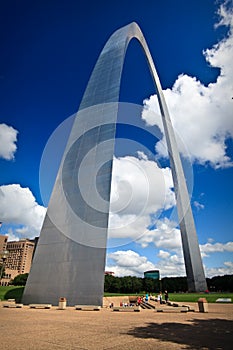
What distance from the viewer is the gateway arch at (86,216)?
1549 centimetres

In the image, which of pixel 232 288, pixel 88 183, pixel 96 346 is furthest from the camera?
pixel 232 288

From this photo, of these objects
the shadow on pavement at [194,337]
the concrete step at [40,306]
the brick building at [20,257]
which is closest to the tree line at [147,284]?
the brick building at [20,257]

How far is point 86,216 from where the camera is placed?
56.4ft

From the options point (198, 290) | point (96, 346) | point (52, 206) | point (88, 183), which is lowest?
point (96, 346)

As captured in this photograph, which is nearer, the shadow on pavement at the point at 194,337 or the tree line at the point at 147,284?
the shadow on pavement at the point at 194,337

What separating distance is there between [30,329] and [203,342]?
4.87 metres

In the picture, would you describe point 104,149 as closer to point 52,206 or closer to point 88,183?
point 88,183

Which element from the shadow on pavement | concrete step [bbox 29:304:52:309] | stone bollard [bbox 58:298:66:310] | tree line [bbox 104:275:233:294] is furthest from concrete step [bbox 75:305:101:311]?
tree line [bbox 104:275:233:294]

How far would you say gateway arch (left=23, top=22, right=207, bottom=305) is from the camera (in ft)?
50.8

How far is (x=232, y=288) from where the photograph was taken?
2778 inches

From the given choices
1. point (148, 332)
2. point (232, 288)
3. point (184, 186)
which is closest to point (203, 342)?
point (148, 332)

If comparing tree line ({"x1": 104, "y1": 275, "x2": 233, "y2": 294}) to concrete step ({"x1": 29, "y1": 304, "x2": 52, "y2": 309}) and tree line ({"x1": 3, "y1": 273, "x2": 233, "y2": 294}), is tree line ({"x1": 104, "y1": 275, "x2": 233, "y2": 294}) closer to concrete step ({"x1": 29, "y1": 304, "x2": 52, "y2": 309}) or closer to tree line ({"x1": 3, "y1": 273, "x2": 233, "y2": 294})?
tree line ({"x1": 3, "y1": 273, "x2": 233, "y2": 294})

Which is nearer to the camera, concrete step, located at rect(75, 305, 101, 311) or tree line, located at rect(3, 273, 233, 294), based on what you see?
concrete step, located at rect(75, 305, 101, 311)

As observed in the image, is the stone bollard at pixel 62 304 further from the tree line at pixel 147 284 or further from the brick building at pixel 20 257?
the brick building at pixel 20 257
